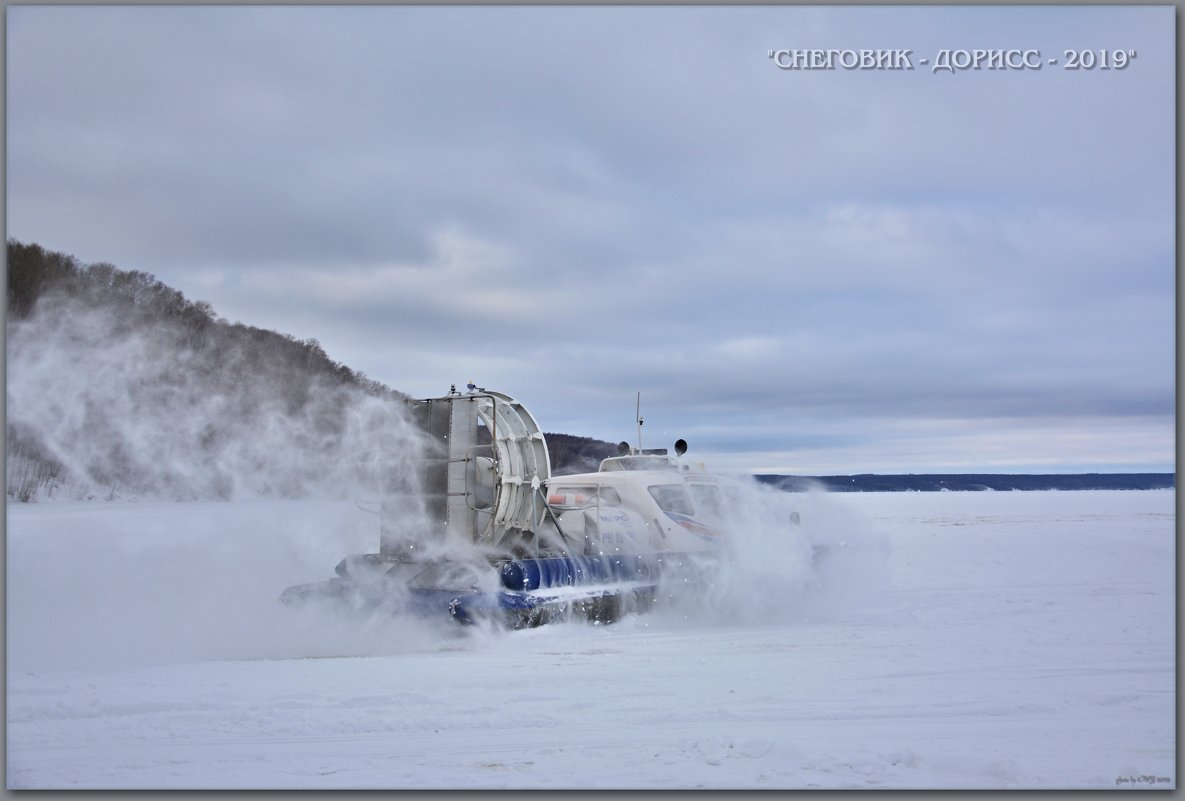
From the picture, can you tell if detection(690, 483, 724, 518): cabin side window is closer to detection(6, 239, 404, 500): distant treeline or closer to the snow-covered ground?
the snow-covered ground

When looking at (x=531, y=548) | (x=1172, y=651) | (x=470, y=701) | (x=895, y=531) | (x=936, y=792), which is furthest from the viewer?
(x=895, y=531)

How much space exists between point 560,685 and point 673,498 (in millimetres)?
5081

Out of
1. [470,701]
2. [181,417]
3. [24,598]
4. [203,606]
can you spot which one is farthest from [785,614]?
[24,598]

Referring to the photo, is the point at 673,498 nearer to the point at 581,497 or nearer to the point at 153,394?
the point at 581,497

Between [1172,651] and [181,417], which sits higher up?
[181,417]

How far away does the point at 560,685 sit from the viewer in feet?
20.9

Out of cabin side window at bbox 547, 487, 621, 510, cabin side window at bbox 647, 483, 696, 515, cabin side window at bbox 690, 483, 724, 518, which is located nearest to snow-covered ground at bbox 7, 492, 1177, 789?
cabin side window at bbox 690, 483, 724, 518

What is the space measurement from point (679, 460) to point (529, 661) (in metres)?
5.15

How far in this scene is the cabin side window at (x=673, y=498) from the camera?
1113 centimetres

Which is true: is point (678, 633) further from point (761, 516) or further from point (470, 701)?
point (470, 701)

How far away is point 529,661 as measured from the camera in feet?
24.3


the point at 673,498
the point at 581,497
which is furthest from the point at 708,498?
the point at 581,497

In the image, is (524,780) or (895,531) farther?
(895,531)

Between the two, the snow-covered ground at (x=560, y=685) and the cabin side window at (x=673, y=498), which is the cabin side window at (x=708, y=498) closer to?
the cabin side window at (x=673, y=498)
